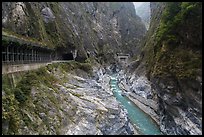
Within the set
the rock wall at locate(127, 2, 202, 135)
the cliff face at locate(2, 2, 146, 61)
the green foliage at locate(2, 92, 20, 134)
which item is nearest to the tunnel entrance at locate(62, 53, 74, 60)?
the cliff face at locate(2, 2, 146, 61)

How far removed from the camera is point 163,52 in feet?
187

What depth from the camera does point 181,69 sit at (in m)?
49.0

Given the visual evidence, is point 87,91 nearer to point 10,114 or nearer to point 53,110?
point 53,110

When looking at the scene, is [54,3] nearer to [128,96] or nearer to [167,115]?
[128,96]

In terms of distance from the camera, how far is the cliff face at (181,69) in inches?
1759

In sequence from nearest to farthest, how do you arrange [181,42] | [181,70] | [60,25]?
[181,70] → [181,42] → [60,25]

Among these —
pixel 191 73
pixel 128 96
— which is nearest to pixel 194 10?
pixel 191 73

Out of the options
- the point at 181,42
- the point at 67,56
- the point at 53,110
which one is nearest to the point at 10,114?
the point at 53,110

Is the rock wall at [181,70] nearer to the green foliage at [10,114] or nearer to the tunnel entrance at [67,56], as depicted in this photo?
the green foliage at [10,114]

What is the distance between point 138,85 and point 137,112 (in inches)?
1072

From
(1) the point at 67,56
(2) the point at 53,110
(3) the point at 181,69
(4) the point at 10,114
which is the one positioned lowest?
(2) the point at 53,110

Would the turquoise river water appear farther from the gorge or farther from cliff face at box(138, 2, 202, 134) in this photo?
cliff face at box(138, 2, 202, 134)

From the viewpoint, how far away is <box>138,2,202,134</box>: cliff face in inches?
1759

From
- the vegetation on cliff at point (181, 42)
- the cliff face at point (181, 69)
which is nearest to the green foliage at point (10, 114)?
the cliff face at point (181, 69)
